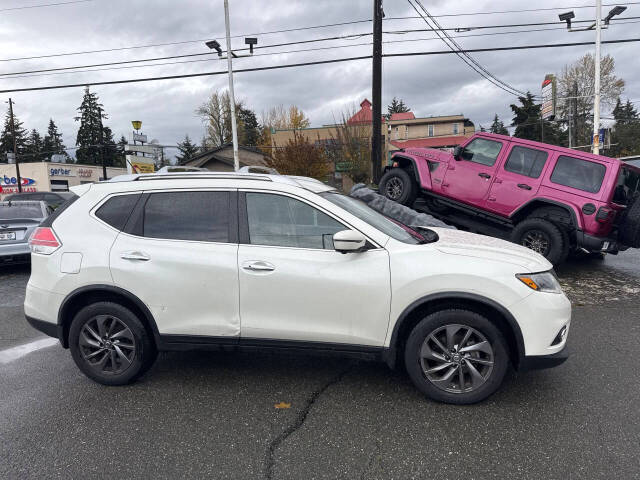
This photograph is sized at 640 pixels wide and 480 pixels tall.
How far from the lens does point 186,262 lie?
3.39m

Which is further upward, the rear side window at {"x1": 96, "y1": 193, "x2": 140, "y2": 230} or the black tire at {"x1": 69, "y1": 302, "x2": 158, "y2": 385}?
the rear side window at {"x1": 96, "y1": 193, "x2": 140, "y2": 230}

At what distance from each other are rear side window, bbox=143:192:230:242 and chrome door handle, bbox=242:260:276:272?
292 millimetres

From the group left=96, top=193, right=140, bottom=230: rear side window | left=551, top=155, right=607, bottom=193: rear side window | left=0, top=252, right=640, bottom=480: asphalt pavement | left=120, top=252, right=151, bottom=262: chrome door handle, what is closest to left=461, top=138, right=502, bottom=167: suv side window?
left=551, top=155, right=607, bottom=193: rear side window

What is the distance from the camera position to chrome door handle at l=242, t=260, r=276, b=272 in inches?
129

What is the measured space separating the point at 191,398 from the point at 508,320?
96.2 inches

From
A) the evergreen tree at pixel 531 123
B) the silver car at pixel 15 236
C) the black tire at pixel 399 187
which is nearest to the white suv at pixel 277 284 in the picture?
the black tire at pixel 399 187

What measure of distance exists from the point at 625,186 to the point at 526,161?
1521 millimetres

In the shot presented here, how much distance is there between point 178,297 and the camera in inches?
134

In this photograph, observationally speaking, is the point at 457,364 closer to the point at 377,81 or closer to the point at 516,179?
the point at 516,179

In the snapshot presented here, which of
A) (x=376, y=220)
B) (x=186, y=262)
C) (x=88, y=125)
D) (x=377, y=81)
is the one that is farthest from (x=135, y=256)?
(x=88, y=125)

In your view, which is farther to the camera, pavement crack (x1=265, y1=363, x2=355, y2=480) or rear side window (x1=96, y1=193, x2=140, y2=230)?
rear side window (x1=96, y1=193, x2=140, y2=230)

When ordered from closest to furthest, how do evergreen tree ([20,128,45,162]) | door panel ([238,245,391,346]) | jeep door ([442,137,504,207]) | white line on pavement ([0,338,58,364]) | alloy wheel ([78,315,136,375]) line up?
door panel ([238,245,391,346]) → alloy wheel ([78,315,136,375]) → white line on pavement ([0,338,58,364]) → jeep door ([442,137,504,207]) → evergreen tree ([20,128,45,162])

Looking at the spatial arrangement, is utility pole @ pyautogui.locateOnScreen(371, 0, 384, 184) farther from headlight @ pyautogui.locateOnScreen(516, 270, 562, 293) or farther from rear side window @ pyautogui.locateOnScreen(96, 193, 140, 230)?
headlight @ pyautogui.locateOnScreen(516, 270, 562, 293)

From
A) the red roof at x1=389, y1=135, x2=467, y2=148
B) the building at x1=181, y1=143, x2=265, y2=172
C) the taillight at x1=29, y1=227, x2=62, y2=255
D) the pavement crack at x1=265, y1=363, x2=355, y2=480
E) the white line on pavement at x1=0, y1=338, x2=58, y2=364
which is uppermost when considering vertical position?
the red roof at x1=389, y1=135, x2=467, y2=148
